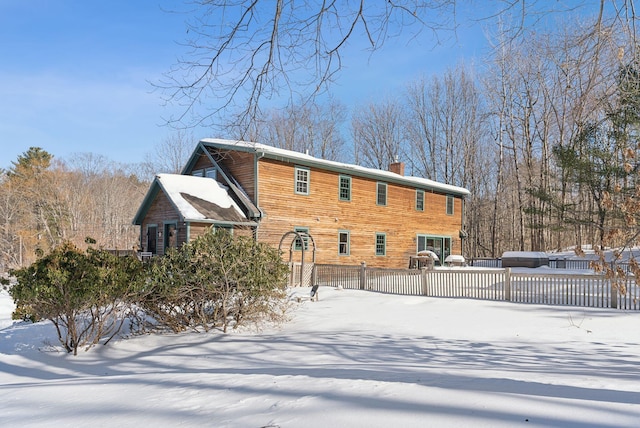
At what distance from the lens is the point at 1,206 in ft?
135

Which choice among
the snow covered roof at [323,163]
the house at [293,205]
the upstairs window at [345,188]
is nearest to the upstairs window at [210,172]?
the house at [293,205]

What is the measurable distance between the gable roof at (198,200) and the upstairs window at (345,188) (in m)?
5.70

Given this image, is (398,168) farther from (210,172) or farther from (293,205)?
(210,172)

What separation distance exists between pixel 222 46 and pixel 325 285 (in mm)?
13342

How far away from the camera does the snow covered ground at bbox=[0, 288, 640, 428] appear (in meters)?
3.46

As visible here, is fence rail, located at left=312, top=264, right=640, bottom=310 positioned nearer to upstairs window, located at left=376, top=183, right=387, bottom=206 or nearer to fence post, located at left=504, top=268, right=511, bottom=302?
fence post, located at left=504, top=268, right=511, bottom=302

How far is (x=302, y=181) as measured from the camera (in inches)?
877

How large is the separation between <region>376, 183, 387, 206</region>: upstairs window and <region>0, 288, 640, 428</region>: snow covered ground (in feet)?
39.6

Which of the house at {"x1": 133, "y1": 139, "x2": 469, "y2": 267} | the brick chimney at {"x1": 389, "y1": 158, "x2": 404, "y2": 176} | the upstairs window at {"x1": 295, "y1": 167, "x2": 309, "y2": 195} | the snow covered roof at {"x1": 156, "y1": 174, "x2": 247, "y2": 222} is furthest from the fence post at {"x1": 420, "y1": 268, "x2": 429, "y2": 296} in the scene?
the brick chimney at {"x1": 389, "y1": 158, "x2": 404, "y2": 176}

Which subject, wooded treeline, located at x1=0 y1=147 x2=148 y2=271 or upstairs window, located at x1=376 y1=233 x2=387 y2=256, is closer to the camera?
upstairs window, located at x1=376 y1=233 x2=387 y2=256

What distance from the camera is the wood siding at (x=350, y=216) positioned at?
21188 mm

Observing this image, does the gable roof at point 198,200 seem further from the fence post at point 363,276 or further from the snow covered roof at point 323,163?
the fence post at point 363,276

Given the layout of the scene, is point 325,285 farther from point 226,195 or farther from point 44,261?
point 44,261

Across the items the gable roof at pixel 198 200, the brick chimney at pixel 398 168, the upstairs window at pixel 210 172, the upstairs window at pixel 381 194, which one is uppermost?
the brick chimney at pixel 398 168
